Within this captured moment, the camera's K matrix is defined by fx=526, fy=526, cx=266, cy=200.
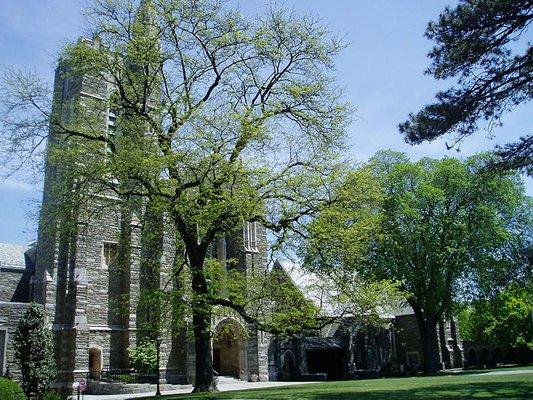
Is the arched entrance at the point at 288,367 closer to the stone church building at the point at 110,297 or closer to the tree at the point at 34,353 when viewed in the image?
the stone church building at the point at 110,297

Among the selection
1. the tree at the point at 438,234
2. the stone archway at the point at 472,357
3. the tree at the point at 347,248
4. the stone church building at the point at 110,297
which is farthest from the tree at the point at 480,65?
the stone archway at the point at 472,357

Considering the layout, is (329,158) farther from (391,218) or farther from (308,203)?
(391,218)

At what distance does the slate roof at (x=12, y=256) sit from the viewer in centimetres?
3434

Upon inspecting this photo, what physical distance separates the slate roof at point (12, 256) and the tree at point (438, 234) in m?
22.5

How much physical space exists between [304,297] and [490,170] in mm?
7272

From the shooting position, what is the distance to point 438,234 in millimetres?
35938

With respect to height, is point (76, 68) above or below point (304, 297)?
above

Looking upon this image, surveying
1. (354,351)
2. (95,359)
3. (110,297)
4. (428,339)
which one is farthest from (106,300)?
(354,351)

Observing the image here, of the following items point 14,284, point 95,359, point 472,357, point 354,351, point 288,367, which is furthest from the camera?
point 472,357

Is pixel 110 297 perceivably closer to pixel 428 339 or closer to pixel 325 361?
pixel 325 361

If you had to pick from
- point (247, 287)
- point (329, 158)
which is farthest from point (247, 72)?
point (247, 287)

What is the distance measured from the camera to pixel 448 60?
14.1 metres

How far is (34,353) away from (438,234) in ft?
85.3

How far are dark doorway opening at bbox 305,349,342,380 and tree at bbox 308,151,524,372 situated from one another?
323 inches
